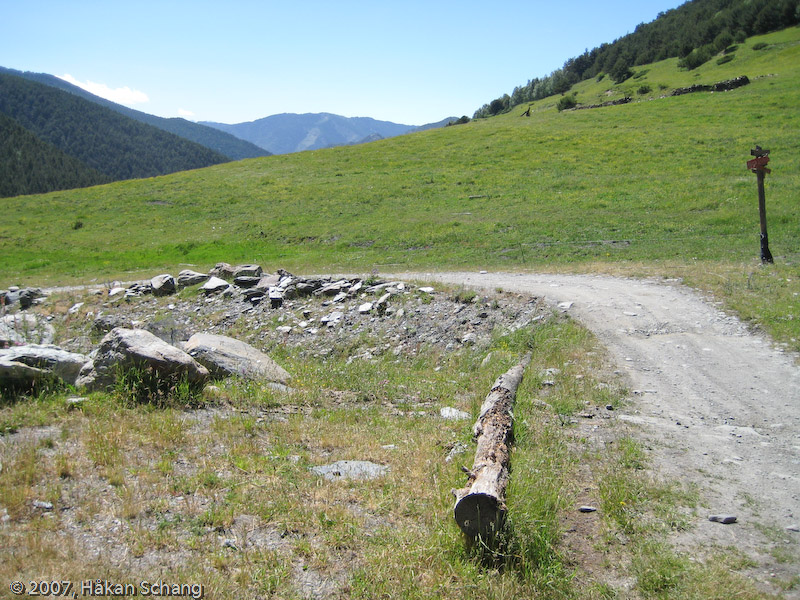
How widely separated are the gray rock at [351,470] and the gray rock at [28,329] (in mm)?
12226

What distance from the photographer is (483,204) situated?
31.7 metres

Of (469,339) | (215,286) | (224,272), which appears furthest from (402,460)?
(224,272)

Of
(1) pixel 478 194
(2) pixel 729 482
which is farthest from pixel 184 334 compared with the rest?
(1) pixel 478 194

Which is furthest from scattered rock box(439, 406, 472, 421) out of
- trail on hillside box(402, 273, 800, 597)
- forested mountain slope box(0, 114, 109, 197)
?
forested mountain slope box(0, 114, 109, 197)

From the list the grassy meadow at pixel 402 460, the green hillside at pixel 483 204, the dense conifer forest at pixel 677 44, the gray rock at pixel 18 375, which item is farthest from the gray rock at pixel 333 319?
the dense conifer forest at pixel 677 44

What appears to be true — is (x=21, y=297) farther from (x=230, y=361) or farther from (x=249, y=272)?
(x=230, y=361)

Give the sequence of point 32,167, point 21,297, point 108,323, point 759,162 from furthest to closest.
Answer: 1. point 32,167
2. point 21,297
3. point 108,323
4. point 759,162

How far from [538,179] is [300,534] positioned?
34078 millimetres

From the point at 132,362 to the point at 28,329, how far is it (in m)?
10.7

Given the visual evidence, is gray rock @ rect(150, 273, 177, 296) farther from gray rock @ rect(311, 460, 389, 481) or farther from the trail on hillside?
gray rock @ rect(311, 460, 389, 481)

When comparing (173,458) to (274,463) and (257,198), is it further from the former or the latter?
(257,198)

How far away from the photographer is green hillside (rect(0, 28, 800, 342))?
22781 mm

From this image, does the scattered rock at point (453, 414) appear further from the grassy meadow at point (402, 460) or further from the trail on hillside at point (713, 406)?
the trail on hillside at point (713, 406)

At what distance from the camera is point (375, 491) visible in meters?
5.82
